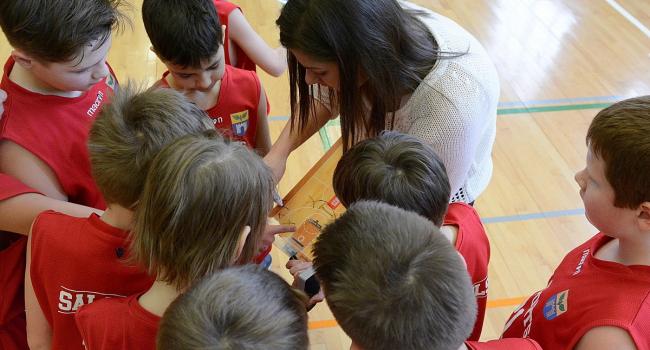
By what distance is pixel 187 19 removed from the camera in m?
1.57

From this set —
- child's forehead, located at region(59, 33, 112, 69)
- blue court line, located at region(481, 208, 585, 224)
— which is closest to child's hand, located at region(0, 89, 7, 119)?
child's forehead, located at region(59, 33, 112, 69)

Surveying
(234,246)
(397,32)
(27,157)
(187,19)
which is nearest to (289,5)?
(397,32)

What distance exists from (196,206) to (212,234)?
7 cm

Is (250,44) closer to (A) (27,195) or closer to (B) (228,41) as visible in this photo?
(B) (228,41)

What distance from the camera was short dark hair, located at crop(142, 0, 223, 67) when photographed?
156cm

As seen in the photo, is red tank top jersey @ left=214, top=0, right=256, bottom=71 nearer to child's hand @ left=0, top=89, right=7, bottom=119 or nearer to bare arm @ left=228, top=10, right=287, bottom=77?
bare arm @ left=228, top=10, right=287, bottom=77

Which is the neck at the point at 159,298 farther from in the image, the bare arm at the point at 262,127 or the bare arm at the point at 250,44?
the bare arm at the point at 250,44

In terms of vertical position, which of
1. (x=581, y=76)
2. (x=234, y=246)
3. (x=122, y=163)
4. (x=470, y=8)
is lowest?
(x=581, y=76)

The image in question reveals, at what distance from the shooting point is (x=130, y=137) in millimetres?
1100

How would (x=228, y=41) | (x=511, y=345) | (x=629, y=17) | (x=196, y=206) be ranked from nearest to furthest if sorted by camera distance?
(x=196, y=206) < (x=511, y=345) < (x=228, y=41) < (x=629, y=17)

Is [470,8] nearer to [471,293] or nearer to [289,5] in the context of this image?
[289,5]

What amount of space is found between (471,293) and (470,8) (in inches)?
152

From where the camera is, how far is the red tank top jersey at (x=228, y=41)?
1.89m

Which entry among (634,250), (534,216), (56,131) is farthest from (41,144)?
(534,216)
